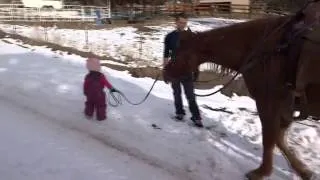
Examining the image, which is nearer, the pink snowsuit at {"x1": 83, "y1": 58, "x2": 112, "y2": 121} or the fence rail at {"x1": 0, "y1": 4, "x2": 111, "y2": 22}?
the pink snowsuit at {"x1": 83, "y1": 58, "x2": 112, "y2": 121}

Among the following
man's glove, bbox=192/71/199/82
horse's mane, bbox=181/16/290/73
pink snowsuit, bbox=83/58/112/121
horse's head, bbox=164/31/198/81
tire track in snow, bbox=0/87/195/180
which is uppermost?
horse's mane, bbox=181/16/290/73

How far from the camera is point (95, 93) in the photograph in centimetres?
851

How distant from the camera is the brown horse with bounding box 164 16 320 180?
543 centimetres

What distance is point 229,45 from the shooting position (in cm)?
613

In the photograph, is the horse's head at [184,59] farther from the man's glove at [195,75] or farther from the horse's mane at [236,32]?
the man's glove at [195,75]

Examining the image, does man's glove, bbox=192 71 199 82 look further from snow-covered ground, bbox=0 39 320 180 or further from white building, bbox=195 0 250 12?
white building, bbox=195 0 250 12

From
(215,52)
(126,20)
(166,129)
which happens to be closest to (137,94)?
(166,129)

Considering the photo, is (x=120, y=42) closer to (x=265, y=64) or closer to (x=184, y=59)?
(x=184, y=59)

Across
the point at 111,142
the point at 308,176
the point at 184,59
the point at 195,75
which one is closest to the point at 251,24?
the point at 184,59

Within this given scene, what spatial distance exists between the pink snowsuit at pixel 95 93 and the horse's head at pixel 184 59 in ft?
7.04

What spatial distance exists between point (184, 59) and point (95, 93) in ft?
8.27

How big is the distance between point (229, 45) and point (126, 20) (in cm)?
3792

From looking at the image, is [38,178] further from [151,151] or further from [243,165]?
[243,165]

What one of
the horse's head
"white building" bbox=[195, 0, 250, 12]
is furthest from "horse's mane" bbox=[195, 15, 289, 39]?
"white building" bbox=[195, 0, 250, 12]
